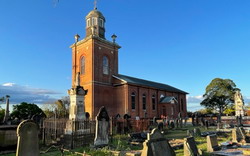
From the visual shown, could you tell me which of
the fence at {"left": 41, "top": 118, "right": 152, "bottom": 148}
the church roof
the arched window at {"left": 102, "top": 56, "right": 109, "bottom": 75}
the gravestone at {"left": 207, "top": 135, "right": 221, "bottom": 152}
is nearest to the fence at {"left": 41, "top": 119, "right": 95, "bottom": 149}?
the fence at {"left": 41, "top": 118, "right": 152, "bottom": 148}

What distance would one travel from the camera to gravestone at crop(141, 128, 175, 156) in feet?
15.0

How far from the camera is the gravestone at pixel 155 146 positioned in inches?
180

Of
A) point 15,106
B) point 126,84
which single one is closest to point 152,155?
point 126,84

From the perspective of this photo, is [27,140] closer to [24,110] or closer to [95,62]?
[95,62]

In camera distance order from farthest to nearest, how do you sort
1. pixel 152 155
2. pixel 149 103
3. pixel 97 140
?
pixel 149 103 → pixel 97 140 → pixel 152 155

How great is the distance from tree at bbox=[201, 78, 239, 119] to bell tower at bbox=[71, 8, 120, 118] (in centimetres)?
3572

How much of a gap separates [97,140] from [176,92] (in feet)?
101

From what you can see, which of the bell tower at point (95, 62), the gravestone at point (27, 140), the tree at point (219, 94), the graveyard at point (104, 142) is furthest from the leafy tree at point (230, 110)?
the gravestone at point (27, 140)

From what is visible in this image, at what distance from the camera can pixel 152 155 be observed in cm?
457

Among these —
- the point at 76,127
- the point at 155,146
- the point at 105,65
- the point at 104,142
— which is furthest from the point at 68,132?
the point at 105,65

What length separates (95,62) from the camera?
26578mm

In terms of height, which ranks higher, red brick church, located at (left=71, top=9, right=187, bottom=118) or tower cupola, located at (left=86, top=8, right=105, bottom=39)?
tower cupola, located at (left=86, top=8, right=105, bottom=39)

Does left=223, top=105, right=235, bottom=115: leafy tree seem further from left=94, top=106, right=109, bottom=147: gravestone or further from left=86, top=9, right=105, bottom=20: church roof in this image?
left=94, top=106, right=109, bottom=147: gravestone

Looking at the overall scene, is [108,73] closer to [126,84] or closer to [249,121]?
[126,84]
